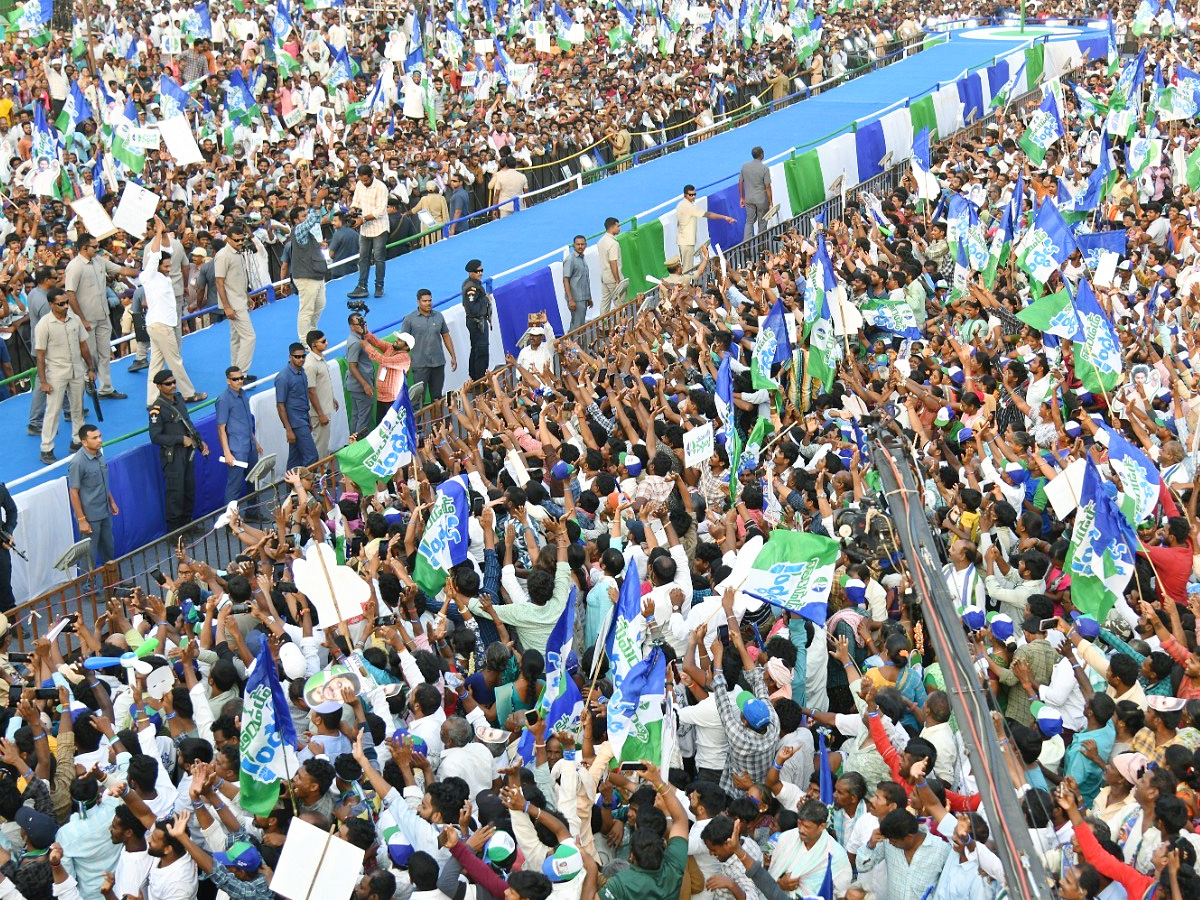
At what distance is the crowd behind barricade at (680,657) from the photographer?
21.1ft

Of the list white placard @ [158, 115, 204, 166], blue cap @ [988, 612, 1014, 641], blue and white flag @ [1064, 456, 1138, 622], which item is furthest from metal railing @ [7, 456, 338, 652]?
blue and white flag @ [1064, 456, 1138, 622]

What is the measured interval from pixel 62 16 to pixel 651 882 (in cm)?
2950

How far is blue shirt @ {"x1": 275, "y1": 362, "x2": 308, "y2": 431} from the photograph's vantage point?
13281mm

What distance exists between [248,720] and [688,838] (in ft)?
6.72

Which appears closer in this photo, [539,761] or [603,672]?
[539,761]

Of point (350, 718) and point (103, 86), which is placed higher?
point (103, 86)

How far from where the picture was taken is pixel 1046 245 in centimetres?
1421

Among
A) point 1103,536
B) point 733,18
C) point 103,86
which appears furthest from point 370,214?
point 733,18

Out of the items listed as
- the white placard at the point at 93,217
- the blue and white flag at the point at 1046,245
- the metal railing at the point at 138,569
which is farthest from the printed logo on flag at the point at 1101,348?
the white placard at the point at 93,217

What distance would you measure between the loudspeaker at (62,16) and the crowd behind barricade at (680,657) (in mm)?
21284

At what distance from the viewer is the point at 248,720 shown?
23.1ft

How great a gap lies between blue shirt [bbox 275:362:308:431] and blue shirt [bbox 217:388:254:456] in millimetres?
311

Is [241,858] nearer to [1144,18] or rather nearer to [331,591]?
[331,591]

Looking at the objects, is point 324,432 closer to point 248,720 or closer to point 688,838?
point 248,720
